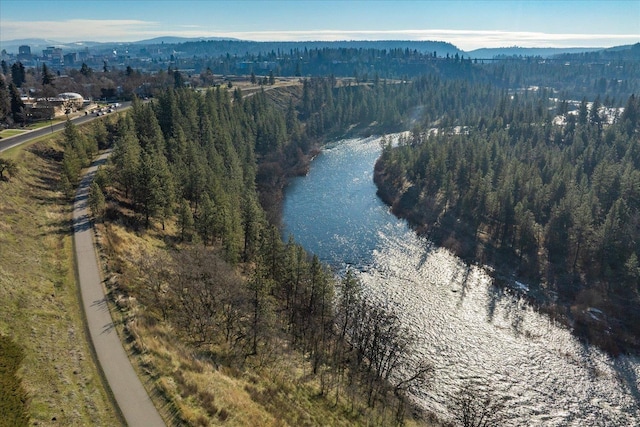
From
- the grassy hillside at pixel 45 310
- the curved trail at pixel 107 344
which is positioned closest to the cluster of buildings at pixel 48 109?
the grassy hillside at pixel 45 310

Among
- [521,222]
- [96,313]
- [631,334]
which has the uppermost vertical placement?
[96,313]

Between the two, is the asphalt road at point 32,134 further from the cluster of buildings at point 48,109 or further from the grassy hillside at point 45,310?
the grassy hillside at point 45,310

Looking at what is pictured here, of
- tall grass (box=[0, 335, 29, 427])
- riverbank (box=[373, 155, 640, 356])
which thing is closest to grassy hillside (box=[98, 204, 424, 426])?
tall grass (box=[0, 335, 29, 427])

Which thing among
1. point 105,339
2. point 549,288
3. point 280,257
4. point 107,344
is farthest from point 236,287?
point 549,288

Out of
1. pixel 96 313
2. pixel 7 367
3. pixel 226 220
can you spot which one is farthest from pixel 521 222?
pixel 7 367

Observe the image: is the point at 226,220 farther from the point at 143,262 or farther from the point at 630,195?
the point at 630,195

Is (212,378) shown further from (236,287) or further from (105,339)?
(236,287)
